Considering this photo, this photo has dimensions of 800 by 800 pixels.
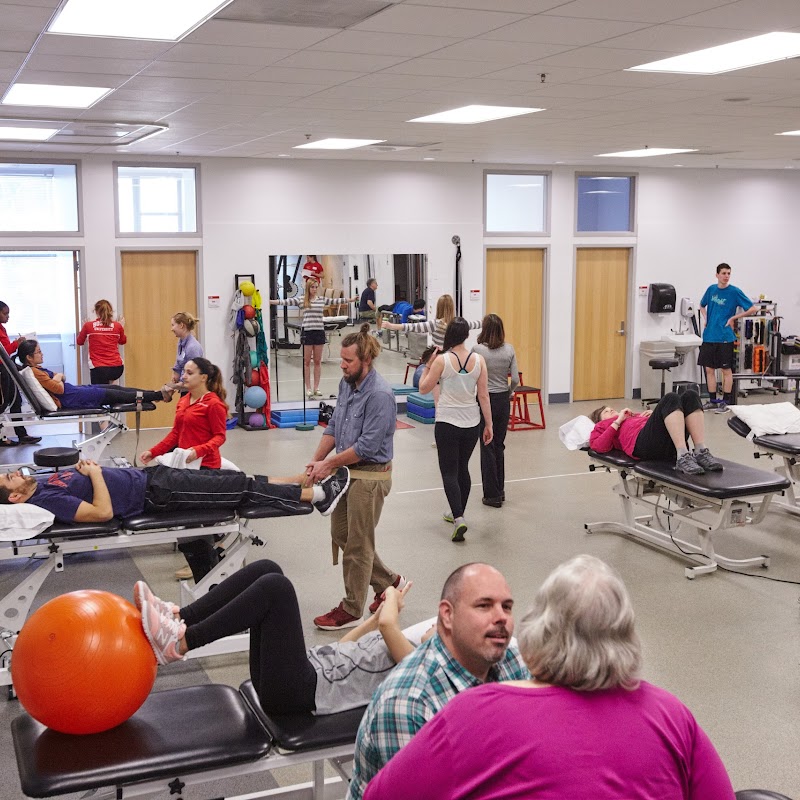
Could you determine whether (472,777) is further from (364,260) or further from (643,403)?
(643,403)

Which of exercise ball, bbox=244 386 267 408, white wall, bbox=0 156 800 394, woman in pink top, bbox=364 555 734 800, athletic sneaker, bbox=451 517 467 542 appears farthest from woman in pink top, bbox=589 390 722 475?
white wall, bbox=0 156 800 394

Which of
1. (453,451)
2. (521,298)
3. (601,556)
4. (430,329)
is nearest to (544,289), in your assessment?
(521,298)

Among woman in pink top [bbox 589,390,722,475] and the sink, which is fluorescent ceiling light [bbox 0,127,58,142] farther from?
the sink

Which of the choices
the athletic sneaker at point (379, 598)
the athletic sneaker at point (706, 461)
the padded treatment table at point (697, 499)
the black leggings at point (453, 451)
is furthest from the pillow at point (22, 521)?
the athletic sneaker at point (706, 461)

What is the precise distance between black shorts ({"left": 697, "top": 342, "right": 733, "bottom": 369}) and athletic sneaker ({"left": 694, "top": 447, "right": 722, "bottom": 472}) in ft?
19.9

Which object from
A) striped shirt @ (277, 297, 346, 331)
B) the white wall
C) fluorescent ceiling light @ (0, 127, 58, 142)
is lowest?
striped shirt @ (277, 297, 346, 331)

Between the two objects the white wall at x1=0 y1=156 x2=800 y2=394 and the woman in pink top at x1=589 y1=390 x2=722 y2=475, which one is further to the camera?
the white wall at x1=0 y1=156 x2=800 y2=394

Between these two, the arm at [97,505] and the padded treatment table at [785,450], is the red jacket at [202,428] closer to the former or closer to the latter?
the arm at [97,505]

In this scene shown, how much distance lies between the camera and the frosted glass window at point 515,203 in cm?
1141

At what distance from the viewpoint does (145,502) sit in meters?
4.34

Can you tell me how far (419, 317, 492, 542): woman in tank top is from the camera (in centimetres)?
604

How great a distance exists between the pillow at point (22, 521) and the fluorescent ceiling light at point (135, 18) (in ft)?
6.38

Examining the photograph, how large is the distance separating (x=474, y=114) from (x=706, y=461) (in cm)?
297

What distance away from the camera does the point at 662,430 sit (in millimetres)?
5754
